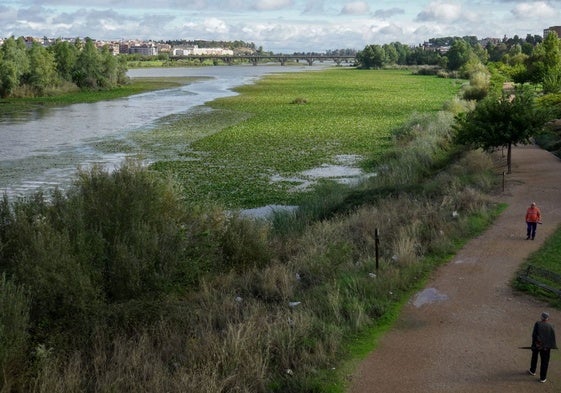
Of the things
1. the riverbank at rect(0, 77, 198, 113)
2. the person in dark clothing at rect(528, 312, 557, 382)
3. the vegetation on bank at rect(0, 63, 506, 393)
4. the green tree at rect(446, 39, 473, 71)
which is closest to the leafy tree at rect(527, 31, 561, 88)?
the vegetation on bank at rect(0, 63, 506, 393)

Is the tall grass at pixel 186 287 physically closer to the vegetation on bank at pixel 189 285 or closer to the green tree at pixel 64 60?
the vegetation on bank at pixel 189 285

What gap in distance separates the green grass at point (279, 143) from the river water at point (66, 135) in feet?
16.6

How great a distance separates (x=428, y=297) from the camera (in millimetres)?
14359

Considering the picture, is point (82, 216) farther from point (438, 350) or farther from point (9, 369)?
point (438, 350)

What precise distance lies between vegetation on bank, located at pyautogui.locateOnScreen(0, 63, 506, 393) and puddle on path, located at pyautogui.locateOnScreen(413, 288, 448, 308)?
1.28 ft

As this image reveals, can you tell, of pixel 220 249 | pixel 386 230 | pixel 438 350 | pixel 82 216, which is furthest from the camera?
pixel 386 230

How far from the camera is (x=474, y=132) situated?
Answer: 29.2 metres

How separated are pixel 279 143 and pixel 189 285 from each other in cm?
2735

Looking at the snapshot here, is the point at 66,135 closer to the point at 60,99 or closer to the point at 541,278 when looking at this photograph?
the point at 60,99

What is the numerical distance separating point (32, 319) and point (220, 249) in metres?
6.02

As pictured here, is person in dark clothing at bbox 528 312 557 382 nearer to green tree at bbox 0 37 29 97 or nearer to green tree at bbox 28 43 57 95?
green tree at bbox 0 37 29 97

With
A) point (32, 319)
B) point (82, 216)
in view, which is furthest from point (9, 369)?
point (82, 216)

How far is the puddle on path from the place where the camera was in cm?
1404

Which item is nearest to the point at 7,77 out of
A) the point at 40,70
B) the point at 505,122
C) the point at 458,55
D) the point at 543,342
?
the point at 40,70
